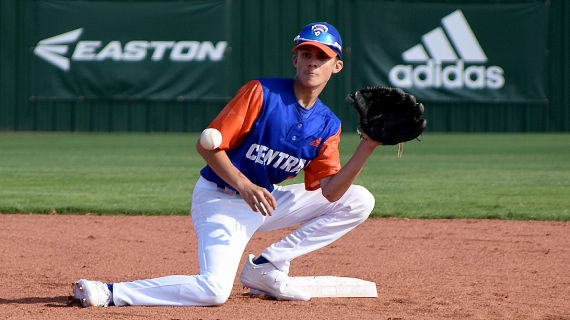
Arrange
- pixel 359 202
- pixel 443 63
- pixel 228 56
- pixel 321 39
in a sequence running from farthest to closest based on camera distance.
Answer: pixel 228 56
pixel 443 63
pixel 359 202
pixel 321 39

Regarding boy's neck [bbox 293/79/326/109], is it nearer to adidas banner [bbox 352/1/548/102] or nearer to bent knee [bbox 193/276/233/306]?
bent knee [bbox 193/276/233/306]

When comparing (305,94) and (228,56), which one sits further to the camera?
(228,56)

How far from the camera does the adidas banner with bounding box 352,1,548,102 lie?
1716 cm

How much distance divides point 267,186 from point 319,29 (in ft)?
2.51

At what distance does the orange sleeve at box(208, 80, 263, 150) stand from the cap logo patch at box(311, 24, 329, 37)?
34 centimetres

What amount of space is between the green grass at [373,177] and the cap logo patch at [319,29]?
3.48m

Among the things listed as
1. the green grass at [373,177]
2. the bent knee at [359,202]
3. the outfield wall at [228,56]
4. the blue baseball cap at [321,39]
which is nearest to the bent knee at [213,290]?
the bent knee at [359,202]

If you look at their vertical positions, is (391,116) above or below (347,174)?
above

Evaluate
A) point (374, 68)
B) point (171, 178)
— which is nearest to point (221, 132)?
point (171, 178)

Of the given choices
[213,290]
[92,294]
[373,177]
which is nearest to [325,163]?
[213,290]

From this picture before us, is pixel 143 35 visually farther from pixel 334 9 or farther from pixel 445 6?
pixel 445 6

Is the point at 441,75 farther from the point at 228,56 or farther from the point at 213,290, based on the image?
the point at 213,290

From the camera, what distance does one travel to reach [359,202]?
3904 millimetres

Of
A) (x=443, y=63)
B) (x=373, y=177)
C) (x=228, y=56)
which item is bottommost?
(x=373, y=177)
